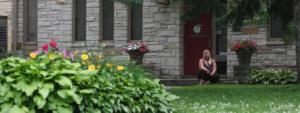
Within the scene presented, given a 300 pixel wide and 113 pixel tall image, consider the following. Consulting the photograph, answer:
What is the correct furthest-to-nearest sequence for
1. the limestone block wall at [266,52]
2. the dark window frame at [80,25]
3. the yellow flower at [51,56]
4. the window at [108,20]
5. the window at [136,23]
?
the dark window frame at [80,25] < the window at [108,20] < the window at [136,23] < the limestone block wall at [266,52] < the yellow flower at [51,56]

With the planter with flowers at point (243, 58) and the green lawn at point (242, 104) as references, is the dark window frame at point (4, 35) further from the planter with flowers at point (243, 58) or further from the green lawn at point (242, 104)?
the green lawn at point (242, 104)

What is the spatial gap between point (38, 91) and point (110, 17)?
14.8 meters

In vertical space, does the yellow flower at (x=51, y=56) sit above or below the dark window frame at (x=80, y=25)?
below

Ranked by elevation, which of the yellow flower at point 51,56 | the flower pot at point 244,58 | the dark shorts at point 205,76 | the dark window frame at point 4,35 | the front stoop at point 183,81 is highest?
the dark window frame at point 4,35

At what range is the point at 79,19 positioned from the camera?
21.2 m

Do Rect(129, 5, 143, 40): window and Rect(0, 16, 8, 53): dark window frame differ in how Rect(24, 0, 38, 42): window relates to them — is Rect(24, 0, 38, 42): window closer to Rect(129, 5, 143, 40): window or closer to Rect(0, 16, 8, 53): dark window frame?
Rect(0, 16, 8, 53): dark window frame

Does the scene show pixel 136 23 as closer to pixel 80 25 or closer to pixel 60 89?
pixel 80 25

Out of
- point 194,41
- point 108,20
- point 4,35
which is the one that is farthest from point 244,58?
point 4,35

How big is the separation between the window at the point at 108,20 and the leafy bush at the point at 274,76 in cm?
A: 497

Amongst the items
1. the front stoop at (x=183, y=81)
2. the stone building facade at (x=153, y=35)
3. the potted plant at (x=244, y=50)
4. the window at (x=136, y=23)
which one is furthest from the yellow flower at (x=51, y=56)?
the window at (x=136, y=23)

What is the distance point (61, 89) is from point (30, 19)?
1642 cm

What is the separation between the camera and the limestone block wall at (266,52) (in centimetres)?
1811

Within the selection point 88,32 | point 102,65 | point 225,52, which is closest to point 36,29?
point 88,32

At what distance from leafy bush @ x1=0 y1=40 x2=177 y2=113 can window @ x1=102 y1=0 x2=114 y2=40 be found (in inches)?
535
